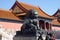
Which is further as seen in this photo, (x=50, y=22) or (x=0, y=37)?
(x=50, y=22)

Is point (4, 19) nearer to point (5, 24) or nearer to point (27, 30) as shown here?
point (5, 24)

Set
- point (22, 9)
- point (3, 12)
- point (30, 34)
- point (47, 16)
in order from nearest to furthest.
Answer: point (30, 34) < point (3, 12) < point (22, 9) < point (47, 16)

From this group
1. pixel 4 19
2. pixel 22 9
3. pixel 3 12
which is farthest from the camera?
pixel 22 9

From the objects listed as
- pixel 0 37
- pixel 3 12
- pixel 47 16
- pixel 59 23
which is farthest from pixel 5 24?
pixel 59 23

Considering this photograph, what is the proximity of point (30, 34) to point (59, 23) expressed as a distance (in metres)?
23.3

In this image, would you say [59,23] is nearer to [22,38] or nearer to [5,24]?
[5,24]

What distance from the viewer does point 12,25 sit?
66.0 feet

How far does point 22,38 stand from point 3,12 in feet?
47.5

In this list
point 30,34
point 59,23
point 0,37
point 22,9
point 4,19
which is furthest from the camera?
point 59,23

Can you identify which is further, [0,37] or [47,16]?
[47,16]

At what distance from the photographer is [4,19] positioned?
1911cm

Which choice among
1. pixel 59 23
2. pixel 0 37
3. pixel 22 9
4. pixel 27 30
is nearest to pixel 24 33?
pixel 27 30

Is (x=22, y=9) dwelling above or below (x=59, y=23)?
above

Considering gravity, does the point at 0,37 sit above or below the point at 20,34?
below
